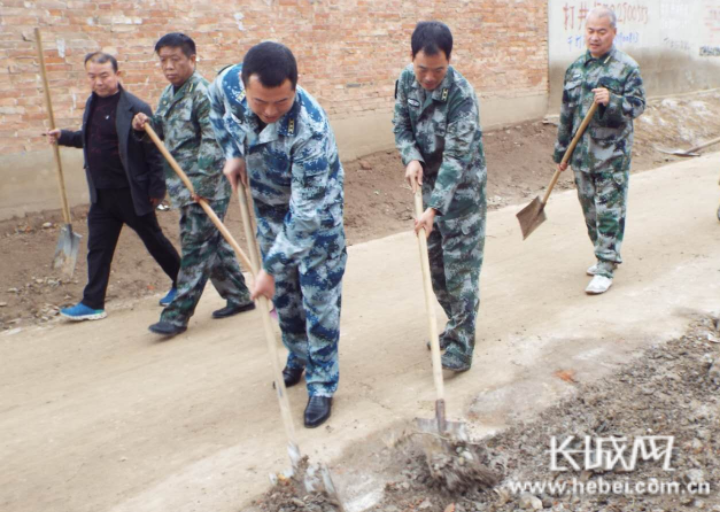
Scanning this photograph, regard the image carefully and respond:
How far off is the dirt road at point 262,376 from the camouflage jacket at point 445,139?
1019mm

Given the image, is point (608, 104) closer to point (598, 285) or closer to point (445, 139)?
point (598, 285)

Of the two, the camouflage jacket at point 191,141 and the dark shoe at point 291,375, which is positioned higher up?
the camouflage jacket at point 191,141

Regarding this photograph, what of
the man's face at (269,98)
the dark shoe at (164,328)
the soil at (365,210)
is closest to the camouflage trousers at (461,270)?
the man's face at (269,98)

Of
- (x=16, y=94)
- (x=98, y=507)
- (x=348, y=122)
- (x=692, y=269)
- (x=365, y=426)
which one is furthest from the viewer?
(x=348, y=122)

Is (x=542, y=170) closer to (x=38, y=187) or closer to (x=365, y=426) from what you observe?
(x=38, y=187)

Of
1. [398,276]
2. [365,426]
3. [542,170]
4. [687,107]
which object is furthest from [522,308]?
[687,107]

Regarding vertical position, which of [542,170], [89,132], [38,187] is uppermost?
[89,132]

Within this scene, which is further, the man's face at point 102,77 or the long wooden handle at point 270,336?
the man's face at point 102,77

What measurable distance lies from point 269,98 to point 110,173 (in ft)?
8.45

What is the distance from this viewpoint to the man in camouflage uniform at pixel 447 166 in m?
3.66

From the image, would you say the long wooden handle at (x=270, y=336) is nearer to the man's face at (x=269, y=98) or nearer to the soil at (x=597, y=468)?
the soil at (x=597, y=468)

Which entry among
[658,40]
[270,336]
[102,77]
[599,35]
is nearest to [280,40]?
[102,77]

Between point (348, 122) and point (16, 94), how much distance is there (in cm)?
378

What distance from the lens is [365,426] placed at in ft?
11.7
